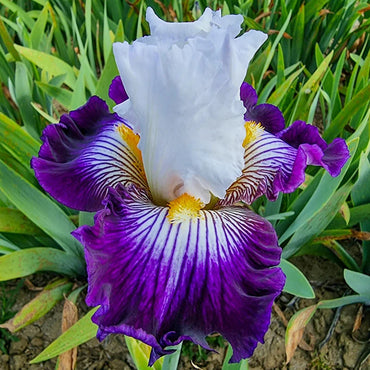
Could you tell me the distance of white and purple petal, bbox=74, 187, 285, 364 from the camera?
0.71 meters

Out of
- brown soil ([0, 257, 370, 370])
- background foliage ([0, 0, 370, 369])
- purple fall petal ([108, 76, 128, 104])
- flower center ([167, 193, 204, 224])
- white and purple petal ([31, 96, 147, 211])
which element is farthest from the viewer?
brown soil ([0, 257, 370, 370])

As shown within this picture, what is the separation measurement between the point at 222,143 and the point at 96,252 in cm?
28

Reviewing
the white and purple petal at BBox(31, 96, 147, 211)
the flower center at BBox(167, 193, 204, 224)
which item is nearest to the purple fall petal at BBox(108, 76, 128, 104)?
the white and purple petal at BBox(31, 96, 147, 211)

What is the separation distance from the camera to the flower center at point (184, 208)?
82cm

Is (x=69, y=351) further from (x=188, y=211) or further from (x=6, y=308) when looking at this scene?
A: (x=188, y=211)

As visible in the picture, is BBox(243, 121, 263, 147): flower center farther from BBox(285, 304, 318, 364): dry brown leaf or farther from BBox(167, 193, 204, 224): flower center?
BBox(285, 304, 318, 364): dry brown leaf

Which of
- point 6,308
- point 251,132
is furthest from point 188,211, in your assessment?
point 6,308

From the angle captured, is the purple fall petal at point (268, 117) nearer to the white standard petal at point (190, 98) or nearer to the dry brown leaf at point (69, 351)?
the white standard petal at point (190, 98)

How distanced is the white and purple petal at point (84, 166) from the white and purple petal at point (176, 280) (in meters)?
0.15

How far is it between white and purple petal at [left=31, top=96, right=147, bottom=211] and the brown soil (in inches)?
25.1

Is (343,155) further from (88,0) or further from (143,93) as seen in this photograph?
(88,0)

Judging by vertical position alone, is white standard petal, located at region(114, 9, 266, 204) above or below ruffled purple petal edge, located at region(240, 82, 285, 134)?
above

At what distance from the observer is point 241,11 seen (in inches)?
78.3

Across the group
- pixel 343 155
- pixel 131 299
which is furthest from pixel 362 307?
pixel 131 299
